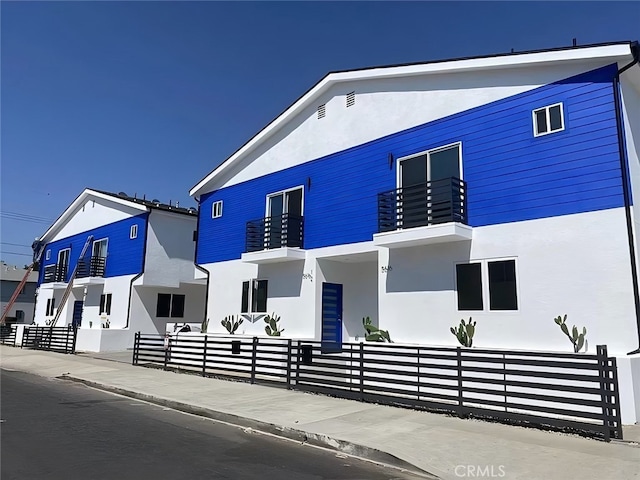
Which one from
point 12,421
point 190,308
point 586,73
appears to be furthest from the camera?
point 190,308

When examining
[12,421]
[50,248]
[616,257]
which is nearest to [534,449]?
[616,257]

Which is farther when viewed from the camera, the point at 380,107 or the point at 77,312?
the point at 77,312

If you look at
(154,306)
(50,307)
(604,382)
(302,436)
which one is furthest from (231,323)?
(50,307)

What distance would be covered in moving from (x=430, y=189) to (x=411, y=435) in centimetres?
635

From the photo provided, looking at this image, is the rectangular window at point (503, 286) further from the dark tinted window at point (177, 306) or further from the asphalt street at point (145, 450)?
the dark tinted window at point (177, 306)

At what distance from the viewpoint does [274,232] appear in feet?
53.6

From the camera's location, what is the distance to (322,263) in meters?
15.4

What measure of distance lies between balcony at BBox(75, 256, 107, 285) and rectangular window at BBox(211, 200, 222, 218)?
1052 cm

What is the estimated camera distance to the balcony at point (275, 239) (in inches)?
613

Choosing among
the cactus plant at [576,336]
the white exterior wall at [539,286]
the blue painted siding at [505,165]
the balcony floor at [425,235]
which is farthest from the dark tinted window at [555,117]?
the cactus plant at [576,336]

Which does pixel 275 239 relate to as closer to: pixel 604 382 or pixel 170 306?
pixel 604 382

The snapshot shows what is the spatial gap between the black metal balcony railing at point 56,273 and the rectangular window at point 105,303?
5498mm

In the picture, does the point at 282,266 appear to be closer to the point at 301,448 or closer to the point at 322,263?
the point at 322,263

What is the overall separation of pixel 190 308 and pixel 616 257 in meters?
22.6
